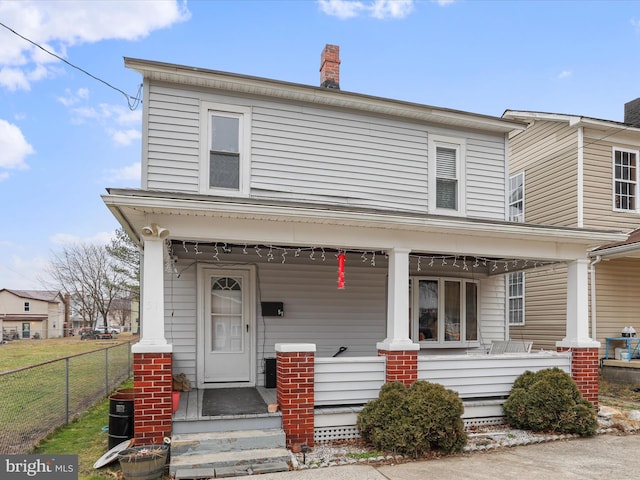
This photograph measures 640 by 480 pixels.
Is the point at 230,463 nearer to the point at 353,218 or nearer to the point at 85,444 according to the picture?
the point at 85,444

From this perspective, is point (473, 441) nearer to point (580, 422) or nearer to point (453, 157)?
point (580, 422)

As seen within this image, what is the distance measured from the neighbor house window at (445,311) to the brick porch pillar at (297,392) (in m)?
3.81

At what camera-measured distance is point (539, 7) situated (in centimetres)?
1337

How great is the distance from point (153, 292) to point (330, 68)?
19.8 feet

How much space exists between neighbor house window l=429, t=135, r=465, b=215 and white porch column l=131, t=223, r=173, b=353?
5.52 meters

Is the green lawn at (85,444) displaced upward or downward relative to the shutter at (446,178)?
downward

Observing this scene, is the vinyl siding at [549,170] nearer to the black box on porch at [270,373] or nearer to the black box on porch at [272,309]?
the black box on porch at [272,309]

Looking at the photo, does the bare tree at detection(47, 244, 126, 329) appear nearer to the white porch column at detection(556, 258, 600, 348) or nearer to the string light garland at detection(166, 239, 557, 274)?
the string light garland at detection(166, 239, 557, 274)

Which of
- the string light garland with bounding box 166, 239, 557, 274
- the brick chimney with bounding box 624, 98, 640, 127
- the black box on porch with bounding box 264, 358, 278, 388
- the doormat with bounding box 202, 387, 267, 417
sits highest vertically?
the brick chimney with bounding box 624, 98, 640, 127

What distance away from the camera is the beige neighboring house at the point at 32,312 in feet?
155

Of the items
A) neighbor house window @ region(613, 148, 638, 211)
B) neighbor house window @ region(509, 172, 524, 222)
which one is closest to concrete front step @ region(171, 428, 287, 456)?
neighbor house window @ region(509, 172, 524, 222)

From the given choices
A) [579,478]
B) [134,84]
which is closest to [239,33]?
[134,84]

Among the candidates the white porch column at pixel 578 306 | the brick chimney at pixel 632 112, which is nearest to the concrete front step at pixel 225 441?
the white porch column at pixel 578 306

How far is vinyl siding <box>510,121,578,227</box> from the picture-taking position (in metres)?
12.3
